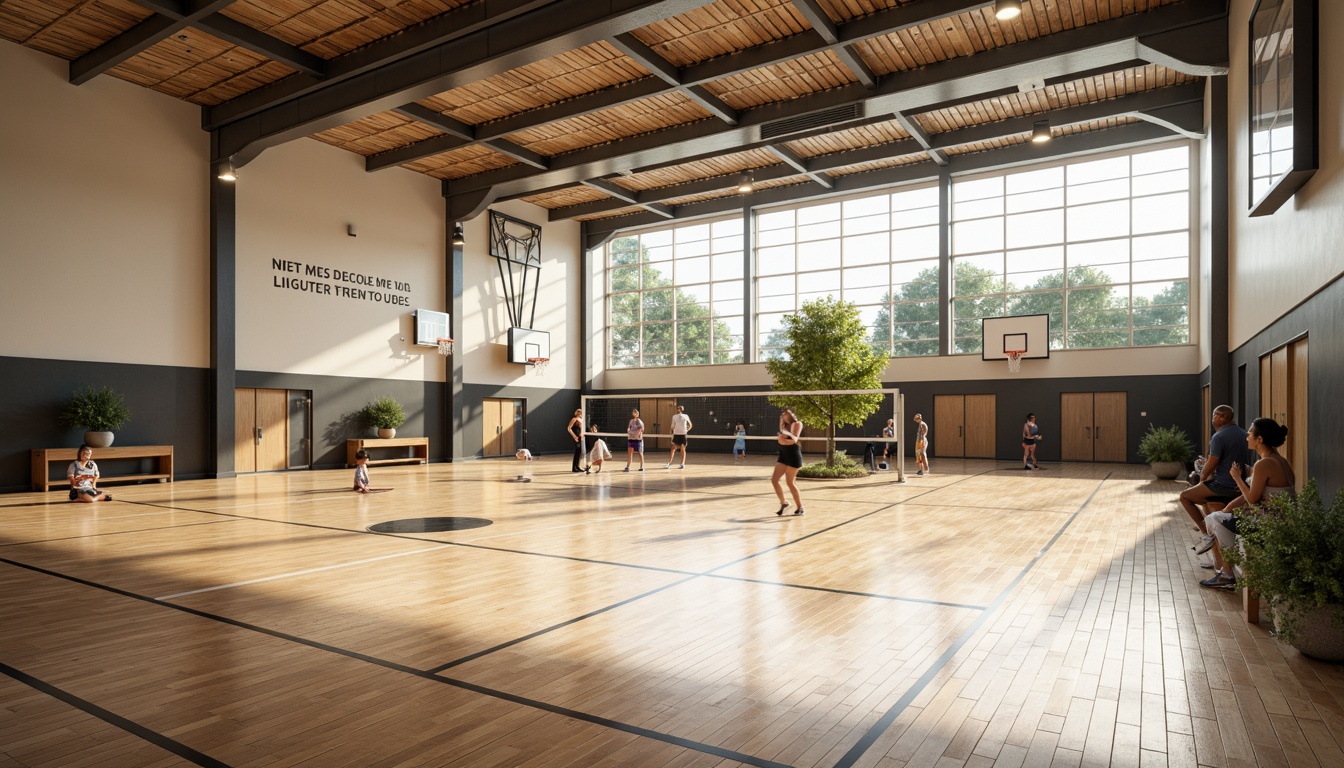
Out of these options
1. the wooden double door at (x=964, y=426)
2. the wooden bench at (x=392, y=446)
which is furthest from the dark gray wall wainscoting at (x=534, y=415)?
the wooden double door at (x=964, y=426)

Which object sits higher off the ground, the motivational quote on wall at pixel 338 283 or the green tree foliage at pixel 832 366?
the motivational quote on wall at pixel 338 283

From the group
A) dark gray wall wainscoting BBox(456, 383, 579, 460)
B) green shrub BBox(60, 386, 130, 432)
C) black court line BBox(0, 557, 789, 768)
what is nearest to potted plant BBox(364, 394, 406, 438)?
dark gray wall wainscoting BBox(456, 383, 579, 460)

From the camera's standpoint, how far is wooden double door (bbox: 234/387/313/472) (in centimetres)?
1772

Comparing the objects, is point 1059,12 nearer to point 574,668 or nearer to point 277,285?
point 574,668

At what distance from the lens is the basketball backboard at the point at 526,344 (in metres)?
24.6

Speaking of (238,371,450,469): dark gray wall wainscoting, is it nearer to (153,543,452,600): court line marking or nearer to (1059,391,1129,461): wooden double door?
(153,543,452,600): court line marking

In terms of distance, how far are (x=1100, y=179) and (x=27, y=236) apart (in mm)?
25888

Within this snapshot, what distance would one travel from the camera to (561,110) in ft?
55.0

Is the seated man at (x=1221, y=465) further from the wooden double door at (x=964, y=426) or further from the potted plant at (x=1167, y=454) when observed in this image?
the wooden double door at (x=964, y=426)

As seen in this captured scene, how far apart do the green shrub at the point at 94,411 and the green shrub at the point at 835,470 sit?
1403 centimetres

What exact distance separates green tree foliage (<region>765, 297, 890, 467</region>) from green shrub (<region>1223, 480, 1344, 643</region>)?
39.8ft

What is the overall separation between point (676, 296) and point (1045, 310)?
1268 centimetres

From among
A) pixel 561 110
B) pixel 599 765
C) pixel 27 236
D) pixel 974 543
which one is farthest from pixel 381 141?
pixel 599 765

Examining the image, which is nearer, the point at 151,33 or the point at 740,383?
the point at 151,33
